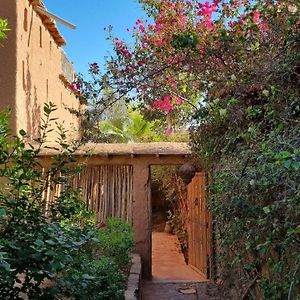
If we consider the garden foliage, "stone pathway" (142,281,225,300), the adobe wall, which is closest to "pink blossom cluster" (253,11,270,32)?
the garden foliage

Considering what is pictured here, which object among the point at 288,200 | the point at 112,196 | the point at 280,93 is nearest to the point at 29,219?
the point at 288,200

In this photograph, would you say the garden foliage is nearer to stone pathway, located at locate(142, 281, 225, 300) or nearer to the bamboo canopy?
stone pathway, located at locate(142, 281, 225, 300)

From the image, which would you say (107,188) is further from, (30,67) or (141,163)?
(30,67)

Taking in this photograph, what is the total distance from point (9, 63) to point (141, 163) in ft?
11.3

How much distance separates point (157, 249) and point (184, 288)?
202 inches

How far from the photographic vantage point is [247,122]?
4602 millimetres

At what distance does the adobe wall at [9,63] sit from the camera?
27.8 feet

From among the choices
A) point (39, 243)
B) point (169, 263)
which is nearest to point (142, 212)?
point (169, 263)

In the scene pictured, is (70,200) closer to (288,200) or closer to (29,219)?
(29,219)

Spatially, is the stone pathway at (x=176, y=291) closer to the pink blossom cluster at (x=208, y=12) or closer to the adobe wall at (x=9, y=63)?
the adobe wall at (x=9, y=63)

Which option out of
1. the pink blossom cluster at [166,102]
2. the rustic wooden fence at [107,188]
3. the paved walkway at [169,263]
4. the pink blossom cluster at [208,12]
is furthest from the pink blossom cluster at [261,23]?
the paved walkway at [169,263]

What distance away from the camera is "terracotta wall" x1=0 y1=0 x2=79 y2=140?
28.2 feet

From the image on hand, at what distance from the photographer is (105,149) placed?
353 inches

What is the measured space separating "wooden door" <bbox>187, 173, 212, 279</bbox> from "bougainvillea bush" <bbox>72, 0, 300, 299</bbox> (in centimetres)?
282
